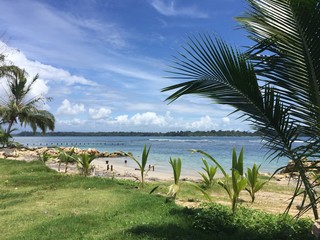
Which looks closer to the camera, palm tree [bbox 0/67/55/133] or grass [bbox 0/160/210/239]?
grass [bbox 0/160/210/239]

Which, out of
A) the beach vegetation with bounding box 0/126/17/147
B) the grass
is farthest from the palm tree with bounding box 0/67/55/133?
the grass

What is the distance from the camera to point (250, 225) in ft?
16.7

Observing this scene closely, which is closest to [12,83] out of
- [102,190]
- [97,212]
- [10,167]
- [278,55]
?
[10,167]

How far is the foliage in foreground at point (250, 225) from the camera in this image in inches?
173

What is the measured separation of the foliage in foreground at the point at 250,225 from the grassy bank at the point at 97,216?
15 mm

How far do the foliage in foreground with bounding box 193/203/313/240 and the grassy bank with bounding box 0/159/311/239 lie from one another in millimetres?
15

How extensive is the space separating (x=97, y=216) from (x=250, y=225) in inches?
98.7

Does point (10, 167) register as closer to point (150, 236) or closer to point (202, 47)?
point (150, 236)

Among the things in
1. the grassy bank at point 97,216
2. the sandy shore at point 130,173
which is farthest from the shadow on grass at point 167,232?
the sandy shore at point 130,173

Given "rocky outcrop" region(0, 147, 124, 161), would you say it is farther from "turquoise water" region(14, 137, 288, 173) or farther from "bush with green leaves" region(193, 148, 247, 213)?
"bush with green leaves" region(193, 148, 247, 213)

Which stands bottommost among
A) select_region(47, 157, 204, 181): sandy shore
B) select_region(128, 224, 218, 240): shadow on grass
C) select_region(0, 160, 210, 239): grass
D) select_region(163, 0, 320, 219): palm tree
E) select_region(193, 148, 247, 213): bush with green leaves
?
select_region(47, 157, 204, 181): sandy shore

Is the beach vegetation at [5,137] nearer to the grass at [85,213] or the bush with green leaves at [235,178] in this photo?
the grass at [85,213]

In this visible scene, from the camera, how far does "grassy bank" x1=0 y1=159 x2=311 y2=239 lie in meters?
4.74

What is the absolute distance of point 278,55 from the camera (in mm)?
3367
